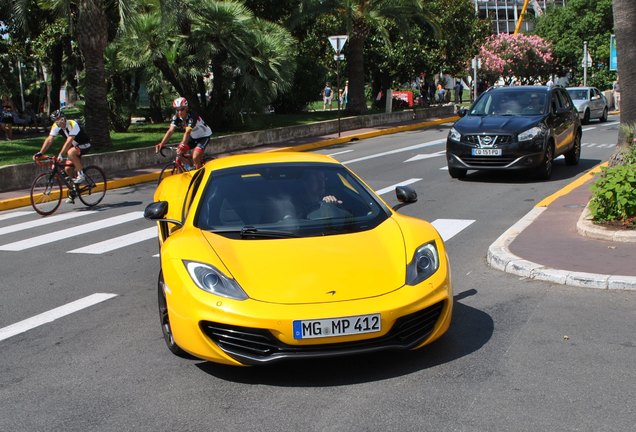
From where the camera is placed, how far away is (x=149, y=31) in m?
27.2

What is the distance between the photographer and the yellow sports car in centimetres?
502

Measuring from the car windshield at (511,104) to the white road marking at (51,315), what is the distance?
10.4 metres

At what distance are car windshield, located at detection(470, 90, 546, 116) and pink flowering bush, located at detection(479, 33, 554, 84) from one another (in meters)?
38.0

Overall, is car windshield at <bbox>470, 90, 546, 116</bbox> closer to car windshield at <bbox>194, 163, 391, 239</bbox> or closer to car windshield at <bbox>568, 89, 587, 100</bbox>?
car windshield at <bbox>194, 163, 391, 239</bbox>

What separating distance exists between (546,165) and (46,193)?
919 cm

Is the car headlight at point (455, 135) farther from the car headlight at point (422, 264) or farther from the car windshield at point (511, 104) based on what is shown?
the car headlight at point (422, 264)

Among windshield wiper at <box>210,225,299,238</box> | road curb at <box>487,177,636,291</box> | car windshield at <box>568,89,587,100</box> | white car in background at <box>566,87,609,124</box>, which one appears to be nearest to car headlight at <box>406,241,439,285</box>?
windshield wiper at <box>210,225,299,238</box>

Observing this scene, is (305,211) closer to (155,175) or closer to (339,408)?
(339,408)

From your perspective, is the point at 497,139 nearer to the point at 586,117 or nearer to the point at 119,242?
the point at 119,242

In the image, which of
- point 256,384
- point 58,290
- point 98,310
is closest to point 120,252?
point 58,290

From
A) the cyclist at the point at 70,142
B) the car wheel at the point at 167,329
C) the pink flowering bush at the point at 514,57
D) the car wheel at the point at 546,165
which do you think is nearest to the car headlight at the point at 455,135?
the car wheel at the point at 546,165

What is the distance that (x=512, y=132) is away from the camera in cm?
1507

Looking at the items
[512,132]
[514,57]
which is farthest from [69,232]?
[514,57]

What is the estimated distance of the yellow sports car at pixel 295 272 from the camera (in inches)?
198
